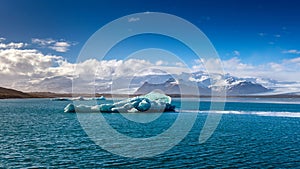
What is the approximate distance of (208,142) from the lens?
95.2 ft

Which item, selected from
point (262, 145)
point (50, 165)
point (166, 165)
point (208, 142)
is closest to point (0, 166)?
point (50, 165)

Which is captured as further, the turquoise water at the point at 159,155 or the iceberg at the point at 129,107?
the iceberg at the point at 129,107

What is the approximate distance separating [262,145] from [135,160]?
1323 centimetres

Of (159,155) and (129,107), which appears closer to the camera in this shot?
(159,155)

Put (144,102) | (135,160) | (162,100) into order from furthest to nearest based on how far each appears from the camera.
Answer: (162,100), (144,102), (135,160)

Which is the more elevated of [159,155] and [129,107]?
[129,107]

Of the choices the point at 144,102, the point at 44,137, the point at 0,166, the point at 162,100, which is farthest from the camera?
the point at 162,100

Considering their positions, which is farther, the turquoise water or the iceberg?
the iceberg

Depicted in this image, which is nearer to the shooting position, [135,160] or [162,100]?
[135,160]

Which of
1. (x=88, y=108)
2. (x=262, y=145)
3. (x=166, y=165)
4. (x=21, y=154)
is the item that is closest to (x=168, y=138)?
(x=262, y=145)

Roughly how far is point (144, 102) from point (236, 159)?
42345 millimetres

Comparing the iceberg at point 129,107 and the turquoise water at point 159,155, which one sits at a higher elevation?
the iceberg at point 129,107

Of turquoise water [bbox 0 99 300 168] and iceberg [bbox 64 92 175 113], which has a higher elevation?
iceberg [bbox 64 92 175 113]

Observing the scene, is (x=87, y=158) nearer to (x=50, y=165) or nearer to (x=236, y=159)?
(x=50, y=165)
